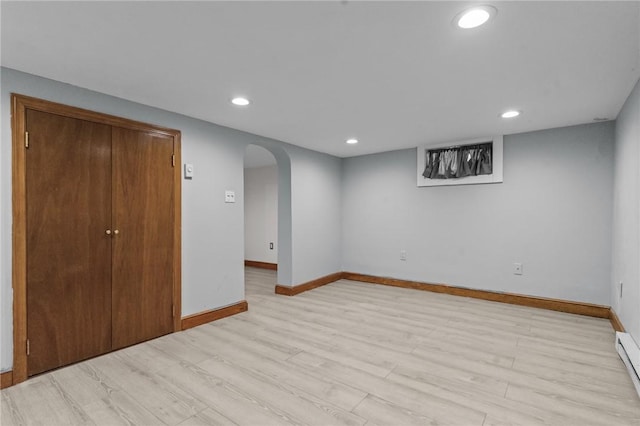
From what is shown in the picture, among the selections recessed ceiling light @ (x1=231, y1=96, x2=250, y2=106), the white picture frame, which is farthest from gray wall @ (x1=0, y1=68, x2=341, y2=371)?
the white picture frame

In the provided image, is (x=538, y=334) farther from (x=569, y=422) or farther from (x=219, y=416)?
(x=219, y=416)

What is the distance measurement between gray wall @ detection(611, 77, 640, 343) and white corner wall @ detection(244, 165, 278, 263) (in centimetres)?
520

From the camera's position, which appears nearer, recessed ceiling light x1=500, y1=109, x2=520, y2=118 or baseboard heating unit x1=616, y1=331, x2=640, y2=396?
baseboard heating unit x1=616, y1=331, x2=640, y2=396

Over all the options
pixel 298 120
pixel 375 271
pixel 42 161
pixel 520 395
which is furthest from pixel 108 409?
pixel 375 271

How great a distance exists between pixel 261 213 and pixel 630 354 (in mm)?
5877

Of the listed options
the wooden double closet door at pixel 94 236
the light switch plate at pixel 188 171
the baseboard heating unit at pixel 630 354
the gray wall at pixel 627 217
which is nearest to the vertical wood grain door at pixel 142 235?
the wooden double closet door at pixel 94 236

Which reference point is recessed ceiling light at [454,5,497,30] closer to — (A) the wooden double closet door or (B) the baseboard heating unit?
(B) the baseboard heating unit

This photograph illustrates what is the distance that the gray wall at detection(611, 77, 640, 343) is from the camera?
228cm

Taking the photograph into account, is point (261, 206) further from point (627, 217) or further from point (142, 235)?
point (627, 217)

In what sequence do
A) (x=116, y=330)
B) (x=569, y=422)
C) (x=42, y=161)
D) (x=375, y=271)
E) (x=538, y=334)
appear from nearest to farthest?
1. (x=569, y=422)
2. (x=42, y=161)
3. (x=116, y=330)
4. (x=538, y=334)
5. (x=375, y=271)

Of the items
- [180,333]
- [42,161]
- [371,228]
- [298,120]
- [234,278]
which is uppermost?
[298,120]

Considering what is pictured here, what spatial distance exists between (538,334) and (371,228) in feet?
8.77

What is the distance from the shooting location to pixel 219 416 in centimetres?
172

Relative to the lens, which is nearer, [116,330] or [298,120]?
[116,330]
